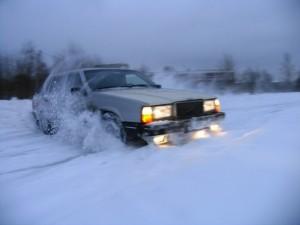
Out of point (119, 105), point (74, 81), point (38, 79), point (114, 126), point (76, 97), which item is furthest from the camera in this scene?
point (38, 79)

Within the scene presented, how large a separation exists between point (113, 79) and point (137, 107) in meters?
1.57

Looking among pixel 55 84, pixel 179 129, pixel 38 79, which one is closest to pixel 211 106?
pixel 179 129

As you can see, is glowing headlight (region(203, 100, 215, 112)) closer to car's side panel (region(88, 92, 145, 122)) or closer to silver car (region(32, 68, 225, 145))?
silver car (region(32, 68, 225, 145))

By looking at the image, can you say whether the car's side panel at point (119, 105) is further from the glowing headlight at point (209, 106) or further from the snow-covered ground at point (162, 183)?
the glowing headlight at point (209, 106)

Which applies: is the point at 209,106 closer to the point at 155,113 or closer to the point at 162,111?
the point at 162,111

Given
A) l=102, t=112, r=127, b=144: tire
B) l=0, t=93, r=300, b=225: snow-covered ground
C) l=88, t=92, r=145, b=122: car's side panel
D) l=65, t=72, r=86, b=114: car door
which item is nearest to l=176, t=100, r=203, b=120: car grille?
Answer: l=0, t=93, r=300, b=225: snow-covered ground

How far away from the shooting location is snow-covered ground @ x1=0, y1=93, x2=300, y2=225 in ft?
8.18

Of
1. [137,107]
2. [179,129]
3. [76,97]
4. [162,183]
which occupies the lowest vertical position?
[162,183]

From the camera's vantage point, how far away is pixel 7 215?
2.84m

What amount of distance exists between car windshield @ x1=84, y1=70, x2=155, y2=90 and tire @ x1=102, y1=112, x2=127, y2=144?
2.44ft

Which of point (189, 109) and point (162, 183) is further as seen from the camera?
Answer: point (189, 109)

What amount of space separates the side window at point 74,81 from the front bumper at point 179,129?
6.51 ft

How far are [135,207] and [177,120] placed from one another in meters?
2.08

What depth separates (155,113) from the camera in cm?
441
